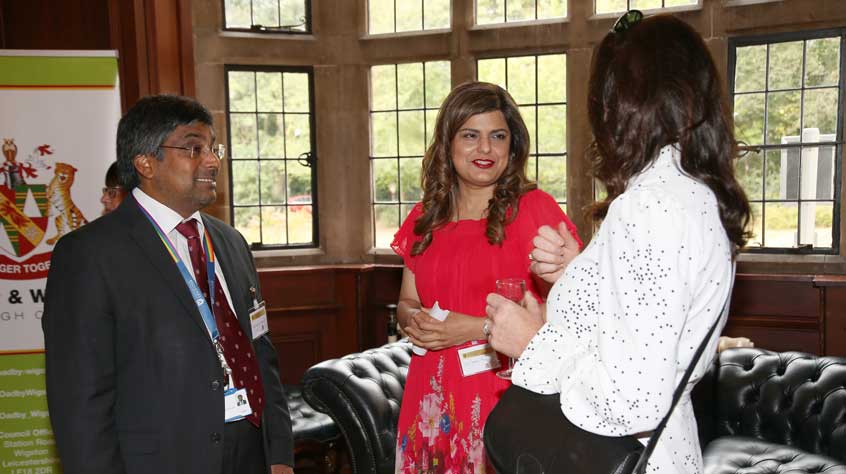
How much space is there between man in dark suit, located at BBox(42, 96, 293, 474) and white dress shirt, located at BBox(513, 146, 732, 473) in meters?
1.02

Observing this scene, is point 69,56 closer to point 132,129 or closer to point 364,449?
point 132,129

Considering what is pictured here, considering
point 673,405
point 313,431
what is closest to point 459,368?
point 673,405

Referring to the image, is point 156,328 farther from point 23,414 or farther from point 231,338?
point 23,414

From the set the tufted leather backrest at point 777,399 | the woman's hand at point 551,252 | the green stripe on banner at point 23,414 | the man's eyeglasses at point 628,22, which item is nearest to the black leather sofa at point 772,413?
the tufted leather backrest at point 777,399

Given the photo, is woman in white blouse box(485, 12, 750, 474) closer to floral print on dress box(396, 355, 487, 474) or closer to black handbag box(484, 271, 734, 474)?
black handbag box(484, 271, 734, 474)

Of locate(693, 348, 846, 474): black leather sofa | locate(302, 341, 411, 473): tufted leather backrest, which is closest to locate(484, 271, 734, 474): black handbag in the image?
locate(302, 341, 411, 473): tufted leather backrest

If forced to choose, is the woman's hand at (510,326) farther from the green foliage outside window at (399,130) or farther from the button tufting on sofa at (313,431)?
the green foliage outside window at (399,130)

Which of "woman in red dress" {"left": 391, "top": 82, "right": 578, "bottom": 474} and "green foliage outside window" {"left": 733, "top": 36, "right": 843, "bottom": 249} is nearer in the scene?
"woman in red dress" {"left": 391, "top": 82, "right": 578, "bottom": 474}

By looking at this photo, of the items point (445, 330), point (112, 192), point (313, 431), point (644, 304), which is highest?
point (112, 192)

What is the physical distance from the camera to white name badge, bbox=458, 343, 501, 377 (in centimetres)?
211

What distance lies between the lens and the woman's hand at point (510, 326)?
1.41 m

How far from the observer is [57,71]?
3.38 m

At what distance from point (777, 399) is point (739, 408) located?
0.62 ft

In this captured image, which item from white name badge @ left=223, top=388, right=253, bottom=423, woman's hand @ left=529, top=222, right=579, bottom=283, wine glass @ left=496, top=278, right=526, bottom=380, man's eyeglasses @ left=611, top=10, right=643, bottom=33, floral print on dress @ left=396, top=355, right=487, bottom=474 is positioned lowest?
floral print on dress @ left=396, top=355, right=487, bottom=474
